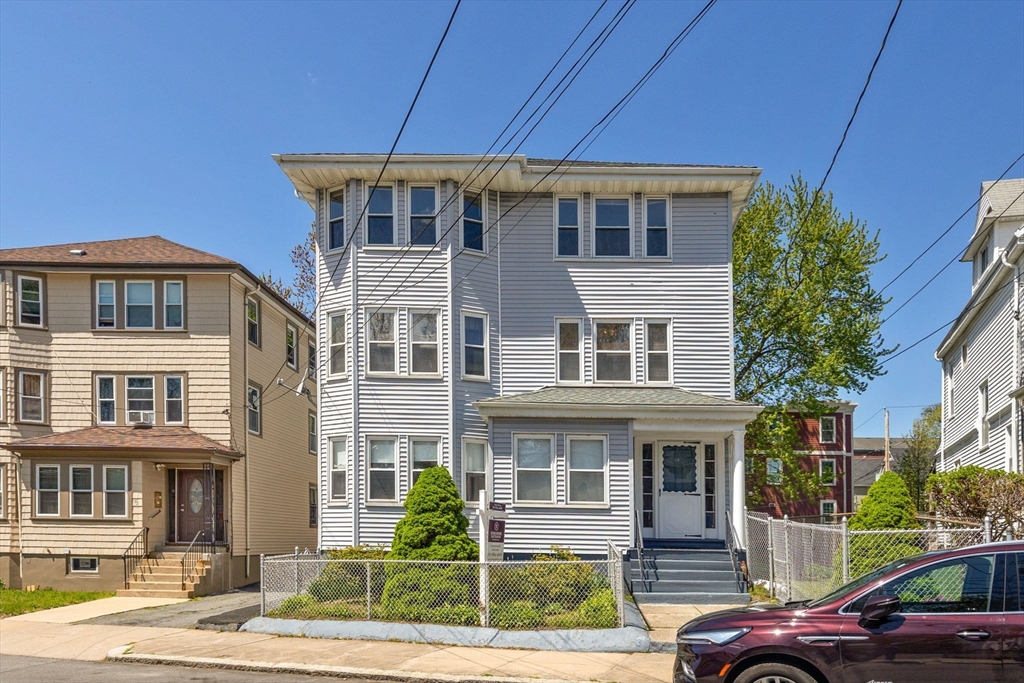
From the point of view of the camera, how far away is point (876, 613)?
7801 mm

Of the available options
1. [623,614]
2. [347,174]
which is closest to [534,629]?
[623,614]

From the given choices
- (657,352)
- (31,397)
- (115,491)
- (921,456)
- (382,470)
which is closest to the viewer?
(382,470)

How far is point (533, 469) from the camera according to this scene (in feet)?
65.2

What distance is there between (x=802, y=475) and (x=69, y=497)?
19757mm

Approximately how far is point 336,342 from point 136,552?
24.5 ft

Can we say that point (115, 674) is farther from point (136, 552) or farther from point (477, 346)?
point (136, 552)

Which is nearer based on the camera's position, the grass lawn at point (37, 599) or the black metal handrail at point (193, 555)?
the grass lawn at point (37, 599)

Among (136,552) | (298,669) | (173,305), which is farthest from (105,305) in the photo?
(298,669)

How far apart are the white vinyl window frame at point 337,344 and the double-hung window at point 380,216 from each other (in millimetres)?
1751

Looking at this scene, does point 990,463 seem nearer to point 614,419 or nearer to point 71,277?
point 614,419

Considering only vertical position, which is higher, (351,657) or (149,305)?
(149,305)

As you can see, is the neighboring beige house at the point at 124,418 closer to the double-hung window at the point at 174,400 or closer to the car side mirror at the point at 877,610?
the double-hung window at the point at 174,400

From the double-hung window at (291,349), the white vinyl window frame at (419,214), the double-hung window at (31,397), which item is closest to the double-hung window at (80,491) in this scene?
the double-hung window at (31,397)

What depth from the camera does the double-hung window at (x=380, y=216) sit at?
20.5m
